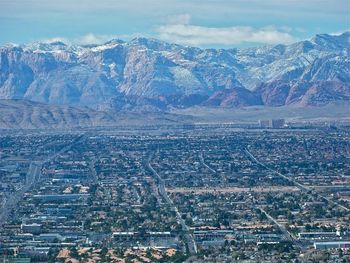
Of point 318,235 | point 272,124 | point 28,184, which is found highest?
point 318,235

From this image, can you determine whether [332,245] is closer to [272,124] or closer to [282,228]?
[282,228]

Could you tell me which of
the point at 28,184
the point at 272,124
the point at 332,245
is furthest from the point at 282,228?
the point at 272,124

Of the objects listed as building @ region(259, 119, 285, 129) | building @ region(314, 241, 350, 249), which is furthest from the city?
building @ region(259, 119, 285, 129)

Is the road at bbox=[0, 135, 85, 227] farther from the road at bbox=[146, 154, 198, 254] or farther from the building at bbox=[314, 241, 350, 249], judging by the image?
the building at bbox=[314, 241, 350, 249]

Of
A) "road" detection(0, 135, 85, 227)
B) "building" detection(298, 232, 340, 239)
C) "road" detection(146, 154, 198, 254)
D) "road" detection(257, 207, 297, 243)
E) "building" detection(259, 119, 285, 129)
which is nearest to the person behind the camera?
"road" detection(146, 154, 198, 254)

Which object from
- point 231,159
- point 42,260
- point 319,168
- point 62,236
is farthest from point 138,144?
point 42,260

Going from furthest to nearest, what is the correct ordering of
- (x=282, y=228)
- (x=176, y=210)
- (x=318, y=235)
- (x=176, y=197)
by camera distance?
1. (x=176, y=197)
2. (x=176, y=210)
3. (x=282, y=228)
4. (x=318, y=235)

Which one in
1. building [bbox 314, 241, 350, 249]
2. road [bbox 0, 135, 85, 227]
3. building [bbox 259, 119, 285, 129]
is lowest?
building [bbox 259, 119, 285, 129]

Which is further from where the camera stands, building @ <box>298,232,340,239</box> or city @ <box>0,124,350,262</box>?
building @ <box>298,232,340,239</box>

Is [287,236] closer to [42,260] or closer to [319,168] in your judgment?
[42,260]

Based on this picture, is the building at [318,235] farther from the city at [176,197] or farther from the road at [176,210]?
the road at [176,210]

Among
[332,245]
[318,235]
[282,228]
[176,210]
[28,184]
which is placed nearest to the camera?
[332,245]
